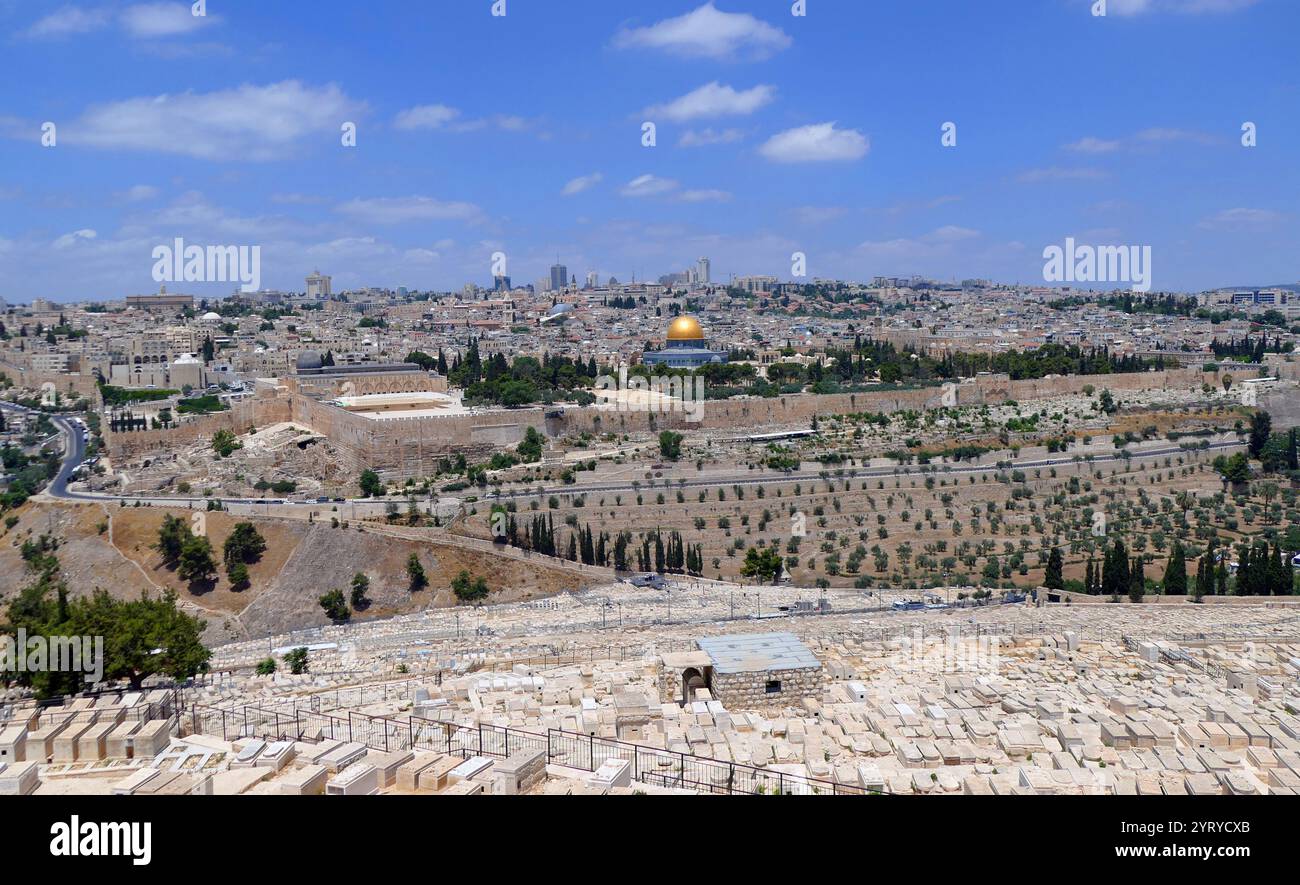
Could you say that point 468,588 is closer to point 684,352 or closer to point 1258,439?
point 1258,439

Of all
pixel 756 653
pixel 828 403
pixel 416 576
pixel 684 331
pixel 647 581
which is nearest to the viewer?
pixel 756 653

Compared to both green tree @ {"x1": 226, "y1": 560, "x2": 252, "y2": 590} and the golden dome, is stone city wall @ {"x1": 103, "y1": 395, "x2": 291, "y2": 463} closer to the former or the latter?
green tree @ {"x1": 226, "y1": 560, "x2": 252, "y2": 590}

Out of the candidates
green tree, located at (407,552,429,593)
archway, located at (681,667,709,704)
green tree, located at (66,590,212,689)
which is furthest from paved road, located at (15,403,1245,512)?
archway, located at (681,667,709,704)

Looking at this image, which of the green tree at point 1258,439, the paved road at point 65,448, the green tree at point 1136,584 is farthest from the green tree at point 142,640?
the green tree at point 1258,439

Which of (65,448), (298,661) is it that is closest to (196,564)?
(298,661)

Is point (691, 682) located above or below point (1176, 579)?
above
